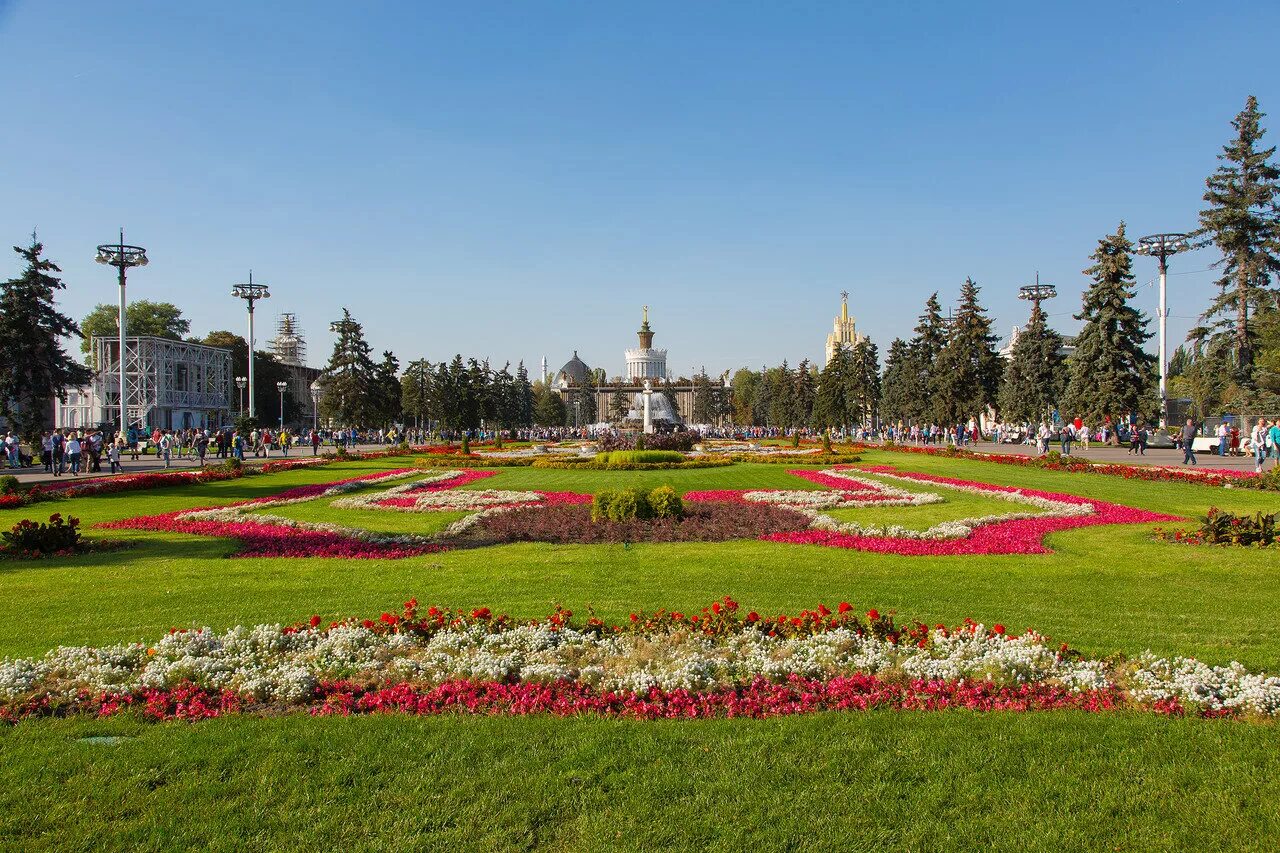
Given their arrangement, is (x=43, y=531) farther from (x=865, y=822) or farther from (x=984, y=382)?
(x=984, y=382)

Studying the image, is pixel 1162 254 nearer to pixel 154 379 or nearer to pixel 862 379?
pixel 862 379

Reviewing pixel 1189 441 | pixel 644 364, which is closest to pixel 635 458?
pixel 1189 441

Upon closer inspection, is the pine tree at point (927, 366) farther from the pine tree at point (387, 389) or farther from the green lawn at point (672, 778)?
the green lawn at point (672, 778)

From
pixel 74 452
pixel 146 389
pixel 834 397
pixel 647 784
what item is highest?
pixel 146 389

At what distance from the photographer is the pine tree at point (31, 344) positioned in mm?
30438

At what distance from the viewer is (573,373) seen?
164 m

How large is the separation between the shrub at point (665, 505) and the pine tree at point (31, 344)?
28.3 m

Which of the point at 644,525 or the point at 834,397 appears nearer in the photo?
the point at 644,525

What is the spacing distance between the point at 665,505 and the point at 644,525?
790 millimetres

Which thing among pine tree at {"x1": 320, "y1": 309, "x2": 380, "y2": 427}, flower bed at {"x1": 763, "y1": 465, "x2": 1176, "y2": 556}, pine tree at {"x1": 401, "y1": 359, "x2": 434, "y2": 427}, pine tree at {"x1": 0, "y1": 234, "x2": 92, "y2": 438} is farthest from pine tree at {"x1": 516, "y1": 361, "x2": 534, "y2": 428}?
flower bed at {"x1": 763, "y1": 465, "x2": 1176, "y2": 556}

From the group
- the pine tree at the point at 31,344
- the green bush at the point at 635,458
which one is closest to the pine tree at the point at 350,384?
the pine tree at the point at 31,344

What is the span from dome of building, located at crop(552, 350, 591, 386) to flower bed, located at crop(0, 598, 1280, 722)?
15186cm

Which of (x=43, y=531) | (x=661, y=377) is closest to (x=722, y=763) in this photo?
(x=43, y=531)

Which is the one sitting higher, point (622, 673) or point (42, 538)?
point (42, 538)
